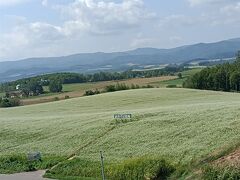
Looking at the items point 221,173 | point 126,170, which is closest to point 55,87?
point 126,170

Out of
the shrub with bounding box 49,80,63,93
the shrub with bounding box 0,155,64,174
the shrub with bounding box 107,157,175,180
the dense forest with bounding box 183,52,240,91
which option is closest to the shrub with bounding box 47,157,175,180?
the shrub with bounding box 107,157,175,180

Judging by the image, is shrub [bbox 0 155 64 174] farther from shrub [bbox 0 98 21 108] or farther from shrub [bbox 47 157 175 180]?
shrub [bbox 0 98 21 108]

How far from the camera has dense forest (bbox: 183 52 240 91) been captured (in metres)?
104

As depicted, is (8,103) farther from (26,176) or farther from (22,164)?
(26,176)

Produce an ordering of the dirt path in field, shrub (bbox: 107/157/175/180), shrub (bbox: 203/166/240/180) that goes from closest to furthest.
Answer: shrub (bbox: 203/166/240/180) → shrub (bbox: 107/157/175/180) → the dirt path in field

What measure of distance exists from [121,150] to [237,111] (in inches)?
385

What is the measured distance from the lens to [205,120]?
3306cm

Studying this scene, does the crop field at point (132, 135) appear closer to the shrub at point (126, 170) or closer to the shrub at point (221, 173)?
the shrub at point (126, 170)

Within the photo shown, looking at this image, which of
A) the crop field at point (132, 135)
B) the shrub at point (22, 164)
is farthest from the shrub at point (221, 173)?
the shrub at point (22, 164)

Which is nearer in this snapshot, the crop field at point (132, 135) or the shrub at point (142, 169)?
the shrub at point (142, 169)

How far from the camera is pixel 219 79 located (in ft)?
360

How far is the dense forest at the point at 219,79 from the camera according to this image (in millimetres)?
104500

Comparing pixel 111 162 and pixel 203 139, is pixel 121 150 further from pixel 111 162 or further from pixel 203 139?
pixel 203 139

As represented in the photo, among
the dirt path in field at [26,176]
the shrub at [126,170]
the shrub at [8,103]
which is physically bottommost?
the shrub at [8,103]
